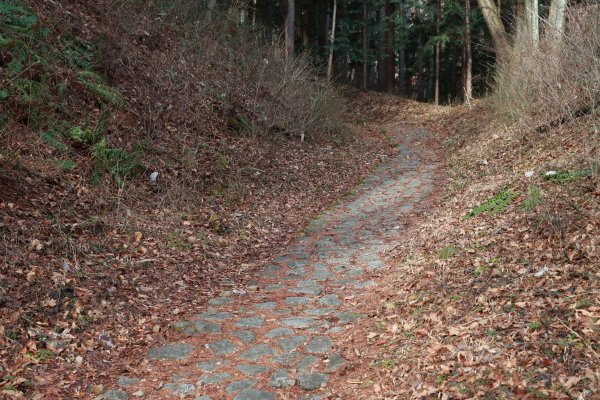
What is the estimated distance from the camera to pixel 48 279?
538cm

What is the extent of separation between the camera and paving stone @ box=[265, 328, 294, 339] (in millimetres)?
5355

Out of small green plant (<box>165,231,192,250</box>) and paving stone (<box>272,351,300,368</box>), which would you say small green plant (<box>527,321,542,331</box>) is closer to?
paving stone (<box>272,351,300,368</box>)

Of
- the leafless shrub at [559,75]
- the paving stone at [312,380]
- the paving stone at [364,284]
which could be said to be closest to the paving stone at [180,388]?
the paving stone at [312,380]

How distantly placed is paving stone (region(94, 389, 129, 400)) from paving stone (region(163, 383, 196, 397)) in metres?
0.33

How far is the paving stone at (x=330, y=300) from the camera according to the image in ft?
19.8

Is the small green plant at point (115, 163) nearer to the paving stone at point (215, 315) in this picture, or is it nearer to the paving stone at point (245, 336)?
the paving stone at point (215, 315)

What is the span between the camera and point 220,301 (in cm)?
620

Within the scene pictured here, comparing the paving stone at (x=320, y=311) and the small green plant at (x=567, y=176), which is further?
the small green plant at (x=567, y=176)

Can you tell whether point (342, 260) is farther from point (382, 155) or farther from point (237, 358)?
point (382, 155)

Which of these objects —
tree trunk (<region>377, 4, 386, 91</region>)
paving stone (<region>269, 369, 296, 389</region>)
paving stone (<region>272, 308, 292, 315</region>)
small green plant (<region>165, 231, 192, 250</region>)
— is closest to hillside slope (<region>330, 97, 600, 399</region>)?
paving stone (<region>269, 369, 296, 389</region>)

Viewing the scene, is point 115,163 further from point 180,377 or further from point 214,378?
point 214,378

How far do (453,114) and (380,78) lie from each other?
11210mm

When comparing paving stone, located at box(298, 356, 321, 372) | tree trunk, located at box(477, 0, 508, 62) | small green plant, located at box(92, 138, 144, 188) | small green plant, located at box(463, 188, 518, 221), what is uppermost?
tree trunk, located at box(477, 0, 508, 62)

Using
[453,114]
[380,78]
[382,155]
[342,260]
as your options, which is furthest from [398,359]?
[380,78]
